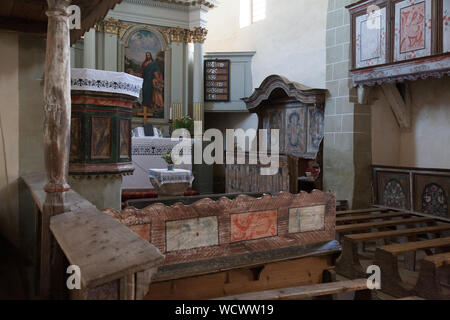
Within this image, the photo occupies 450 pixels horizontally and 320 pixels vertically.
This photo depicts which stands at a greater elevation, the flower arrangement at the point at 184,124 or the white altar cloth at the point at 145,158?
the flower arrangement at the point at 184,124

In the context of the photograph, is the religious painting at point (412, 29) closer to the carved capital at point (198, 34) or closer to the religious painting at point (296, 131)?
the religious painting at point (296, 131)

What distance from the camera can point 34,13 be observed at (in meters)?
4.02

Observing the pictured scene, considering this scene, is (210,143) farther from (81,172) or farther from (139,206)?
(139,206)

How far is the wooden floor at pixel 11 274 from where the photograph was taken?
2.99 m

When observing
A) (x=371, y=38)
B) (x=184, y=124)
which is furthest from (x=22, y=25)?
(x=184, y=124)

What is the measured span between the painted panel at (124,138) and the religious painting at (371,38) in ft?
13.3

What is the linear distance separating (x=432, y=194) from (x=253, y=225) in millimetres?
3780

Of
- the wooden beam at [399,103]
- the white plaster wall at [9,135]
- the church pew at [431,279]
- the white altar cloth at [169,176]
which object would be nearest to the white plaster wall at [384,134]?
the wooden beam at [399,103]

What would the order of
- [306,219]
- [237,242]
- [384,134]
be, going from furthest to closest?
[384,134] < [306,219] < [237,242]

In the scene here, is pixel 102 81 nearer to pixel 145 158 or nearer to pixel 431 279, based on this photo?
pixel 431 279

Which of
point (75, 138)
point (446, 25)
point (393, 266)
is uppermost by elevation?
point (446, 25)

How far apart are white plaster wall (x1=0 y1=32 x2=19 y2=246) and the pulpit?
0.60 m

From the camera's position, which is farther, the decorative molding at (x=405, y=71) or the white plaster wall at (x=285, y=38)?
the white plaster wall at (x=285, y=38)

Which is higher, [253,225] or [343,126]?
[343,126]
